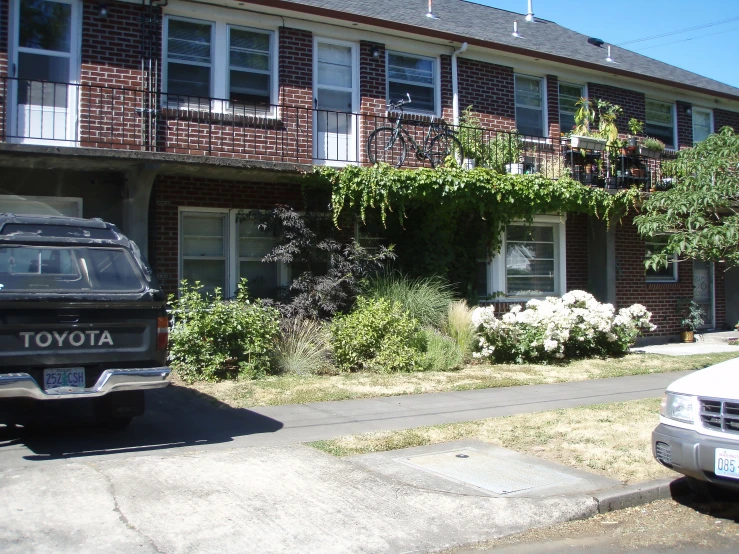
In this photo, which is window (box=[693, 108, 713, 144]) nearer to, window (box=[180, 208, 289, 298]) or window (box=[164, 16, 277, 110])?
window (box=[164, 16, 277, 110])

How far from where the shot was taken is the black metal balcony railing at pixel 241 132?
1089cm

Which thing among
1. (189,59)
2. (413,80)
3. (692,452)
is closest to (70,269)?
(692,452)

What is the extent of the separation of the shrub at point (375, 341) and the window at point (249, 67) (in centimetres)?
400

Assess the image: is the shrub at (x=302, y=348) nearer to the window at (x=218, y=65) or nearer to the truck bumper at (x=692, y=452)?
the window at (x=218, y=65)

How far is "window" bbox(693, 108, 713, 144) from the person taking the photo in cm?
1809

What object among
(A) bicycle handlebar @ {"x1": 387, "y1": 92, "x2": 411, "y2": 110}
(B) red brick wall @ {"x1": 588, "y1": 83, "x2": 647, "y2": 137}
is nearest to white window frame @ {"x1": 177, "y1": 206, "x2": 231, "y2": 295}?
(A) bicycle handlebar @ {"x1": 387, "y1": 92, "x2": 411, "y2": 110}

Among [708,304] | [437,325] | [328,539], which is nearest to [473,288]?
[437,325]

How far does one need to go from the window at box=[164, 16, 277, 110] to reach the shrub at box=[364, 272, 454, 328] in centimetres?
353

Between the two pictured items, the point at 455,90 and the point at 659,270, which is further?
the point at 659,270

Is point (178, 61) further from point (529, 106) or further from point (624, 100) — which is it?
point (624, 100)

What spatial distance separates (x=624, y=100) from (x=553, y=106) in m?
2.20

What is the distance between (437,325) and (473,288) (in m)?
1.96

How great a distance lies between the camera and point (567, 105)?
16.0 m

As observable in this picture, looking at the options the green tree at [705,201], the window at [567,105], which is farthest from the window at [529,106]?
the green tree at [705,201]
